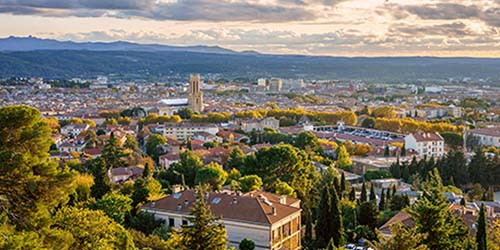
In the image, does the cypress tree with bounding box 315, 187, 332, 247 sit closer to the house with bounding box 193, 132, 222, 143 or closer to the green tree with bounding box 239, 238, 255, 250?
the green tree with bounding box 239, 238, 255, 250

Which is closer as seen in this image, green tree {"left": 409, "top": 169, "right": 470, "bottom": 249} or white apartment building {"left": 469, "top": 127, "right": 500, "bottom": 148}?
green tree {"left": 409, "top": 169, "right": 470, "bottom": 249}

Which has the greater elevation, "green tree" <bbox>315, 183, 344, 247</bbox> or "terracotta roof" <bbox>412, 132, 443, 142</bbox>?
"green tree" <bbox>315, 183, 344, 247</bbox>

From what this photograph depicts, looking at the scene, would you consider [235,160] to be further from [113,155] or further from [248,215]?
[248,215]

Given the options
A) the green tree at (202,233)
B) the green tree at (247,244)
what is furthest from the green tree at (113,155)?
the green tree at (202,233)

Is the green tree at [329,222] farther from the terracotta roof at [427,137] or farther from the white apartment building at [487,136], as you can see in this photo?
the white apartment building at [487,136]

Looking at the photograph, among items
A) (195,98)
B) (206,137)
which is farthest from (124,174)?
(195,98)

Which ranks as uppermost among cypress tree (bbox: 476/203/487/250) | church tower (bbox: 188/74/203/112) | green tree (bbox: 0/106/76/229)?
green tree (bbox: 0/106/76/229)

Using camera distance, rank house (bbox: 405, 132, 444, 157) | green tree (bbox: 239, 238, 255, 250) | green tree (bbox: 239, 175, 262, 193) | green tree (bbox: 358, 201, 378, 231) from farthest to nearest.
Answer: house (bbox: 405, 132, 444, 157) → green tree (bbox: 239, 175, 262, 193) → green tree (bbox: 358, 201, 378, 231) → green tree (bbox: 239, 238, 255, 250)

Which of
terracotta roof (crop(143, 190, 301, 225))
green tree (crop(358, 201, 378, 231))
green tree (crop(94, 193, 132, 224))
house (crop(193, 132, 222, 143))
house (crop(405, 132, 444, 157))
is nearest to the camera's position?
terracotta roof (crop(143, 190, 301, 225))

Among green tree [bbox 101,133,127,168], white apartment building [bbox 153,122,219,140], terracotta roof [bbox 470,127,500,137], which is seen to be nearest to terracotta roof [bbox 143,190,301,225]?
green tree [bbox 101,133,127,168]
